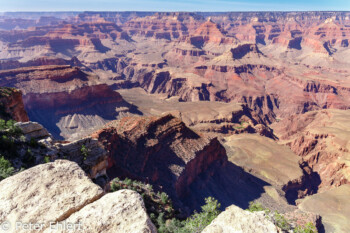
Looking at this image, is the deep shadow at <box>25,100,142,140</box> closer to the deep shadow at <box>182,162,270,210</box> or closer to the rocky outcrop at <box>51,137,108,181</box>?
the deep shadow at <box>182,162,270,210</box>

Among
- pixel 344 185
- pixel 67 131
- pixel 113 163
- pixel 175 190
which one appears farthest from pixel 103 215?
pixel 67 131

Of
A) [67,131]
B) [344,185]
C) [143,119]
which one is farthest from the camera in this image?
[67,131]

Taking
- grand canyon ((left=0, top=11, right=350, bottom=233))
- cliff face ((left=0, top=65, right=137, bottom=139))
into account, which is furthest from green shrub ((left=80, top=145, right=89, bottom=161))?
cliff face ((left=0, top=65, right=137, bottom=139))

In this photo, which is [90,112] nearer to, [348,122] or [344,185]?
[344,185]

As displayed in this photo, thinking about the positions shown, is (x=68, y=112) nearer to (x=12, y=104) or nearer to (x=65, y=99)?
(x=65, y=99)

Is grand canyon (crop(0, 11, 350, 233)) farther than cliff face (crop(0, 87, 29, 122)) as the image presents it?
No
